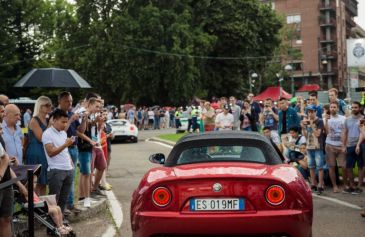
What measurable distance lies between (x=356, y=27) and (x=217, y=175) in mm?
127858

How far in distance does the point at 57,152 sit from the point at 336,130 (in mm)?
6382

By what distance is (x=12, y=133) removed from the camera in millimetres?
7504

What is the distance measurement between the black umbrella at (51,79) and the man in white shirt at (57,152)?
15.0 ft

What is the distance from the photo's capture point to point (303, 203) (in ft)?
18.5

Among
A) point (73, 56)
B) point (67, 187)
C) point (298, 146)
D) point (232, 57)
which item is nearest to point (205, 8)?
point (232, 57)

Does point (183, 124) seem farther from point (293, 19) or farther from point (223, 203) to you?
point (293, 19)

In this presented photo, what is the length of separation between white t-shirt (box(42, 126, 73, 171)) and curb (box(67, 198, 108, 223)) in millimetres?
1158

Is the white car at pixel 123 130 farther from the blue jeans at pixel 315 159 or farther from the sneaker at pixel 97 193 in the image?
the blue jeans at pixel 315 159

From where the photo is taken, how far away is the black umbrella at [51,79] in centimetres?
1219

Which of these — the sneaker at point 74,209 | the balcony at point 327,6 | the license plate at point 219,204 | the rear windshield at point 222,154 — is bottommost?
the sneaker at point 74,209

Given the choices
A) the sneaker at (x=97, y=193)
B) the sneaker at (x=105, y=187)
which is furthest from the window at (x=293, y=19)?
the sneaker at (x=97, y=193)

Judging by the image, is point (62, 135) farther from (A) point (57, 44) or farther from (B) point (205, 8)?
(A) point (57, 44)

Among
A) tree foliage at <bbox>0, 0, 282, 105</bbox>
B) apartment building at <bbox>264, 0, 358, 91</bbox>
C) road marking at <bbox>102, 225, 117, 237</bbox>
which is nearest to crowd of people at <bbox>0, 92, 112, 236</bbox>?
road marking at <bbox>102, 225, 117, 237</bbox>

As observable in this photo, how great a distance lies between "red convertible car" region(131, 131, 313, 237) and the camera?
17.6 feet
